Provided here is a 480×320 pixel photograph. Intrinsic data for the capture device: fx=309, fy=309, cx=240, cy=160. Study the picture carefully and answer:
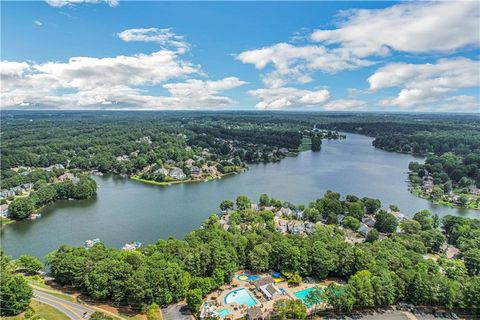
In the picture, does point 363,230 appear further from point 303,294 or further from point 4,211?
point 4,211

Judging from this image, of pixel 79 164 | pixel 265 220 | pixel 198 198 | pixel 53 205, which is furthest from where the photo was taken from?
pixel 79 164

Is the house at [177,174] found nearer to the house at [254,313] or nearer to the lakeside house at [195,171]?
the lakeside house at [195,171]

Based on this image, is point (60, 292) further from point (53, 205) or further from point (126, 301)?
point (53, 205)

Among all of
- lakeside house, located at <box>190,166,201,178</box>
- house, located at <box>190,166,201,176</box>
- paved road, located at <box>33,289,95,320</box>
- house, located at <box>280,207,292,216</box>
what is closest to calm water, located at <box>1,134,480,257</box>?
lakeside house, located at <box>190,166,201,178</box>

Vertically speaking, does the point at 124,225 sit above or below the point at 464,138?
below

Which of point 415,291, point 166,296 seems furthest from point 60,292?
point 415,291

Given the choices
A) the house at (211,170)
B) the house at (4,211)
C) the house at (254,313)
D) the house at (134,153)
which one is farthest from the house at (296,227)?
the house at (134,153)
